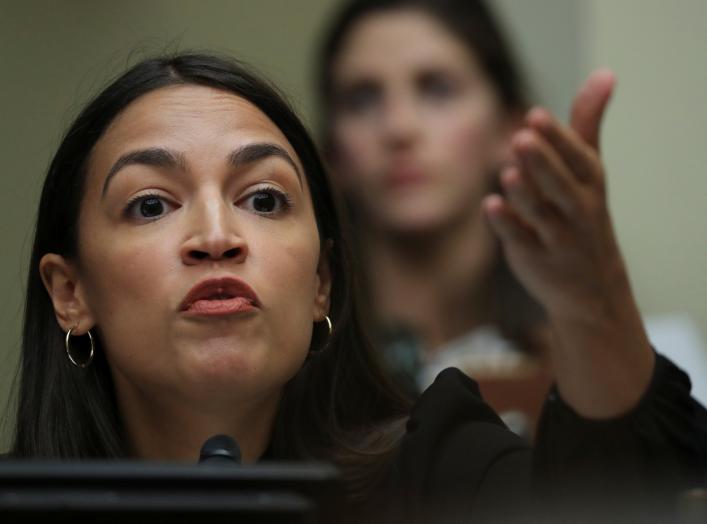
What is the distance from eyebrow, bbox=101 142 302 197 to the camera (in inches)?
68.4

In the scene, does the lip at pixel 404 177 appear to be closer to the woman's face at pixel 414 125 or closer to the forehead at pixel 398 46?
the woman's face at pixel 414 125

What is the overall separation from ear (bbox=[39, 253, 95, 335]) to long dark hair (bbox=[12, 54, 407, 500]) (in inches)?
0.9

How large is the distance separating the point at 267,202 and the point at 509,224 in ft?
1.15

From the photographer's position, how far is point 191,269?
5.43ft

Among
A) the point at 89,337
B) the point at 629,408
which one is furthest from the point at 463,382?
the point at 89,337

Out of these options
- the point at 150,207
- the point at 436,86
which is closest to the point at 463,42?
the point at 436,86

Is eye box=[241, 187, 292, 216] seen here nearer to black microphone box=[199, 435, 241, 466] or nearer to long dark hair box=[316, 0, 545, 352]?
black microphone box=[199, 435, 241, 466]

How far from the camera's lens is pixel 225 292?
1652 millimetres

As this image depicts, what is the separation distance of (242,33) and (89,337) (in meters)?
2.40

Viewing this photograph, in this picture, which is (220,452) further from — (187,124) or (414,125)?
(414,125)

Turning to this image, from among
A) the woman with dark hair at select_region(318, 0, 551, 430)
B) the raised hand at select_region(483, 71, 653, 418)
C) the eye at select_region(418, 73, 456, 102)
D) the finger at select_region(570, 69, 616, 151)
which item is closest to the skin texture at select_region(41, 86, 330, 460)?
the raised hand at select_region(483, 71, 653, 418)

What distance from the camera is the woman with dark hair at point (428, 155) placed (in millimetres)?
4043

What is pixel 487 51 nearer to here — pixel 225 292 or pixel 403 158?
pixel 403 158

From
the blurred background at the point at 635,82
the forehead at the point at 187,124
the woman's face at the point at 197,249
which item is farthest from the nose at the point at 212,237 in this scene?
the blurred background at the point at 635,82
